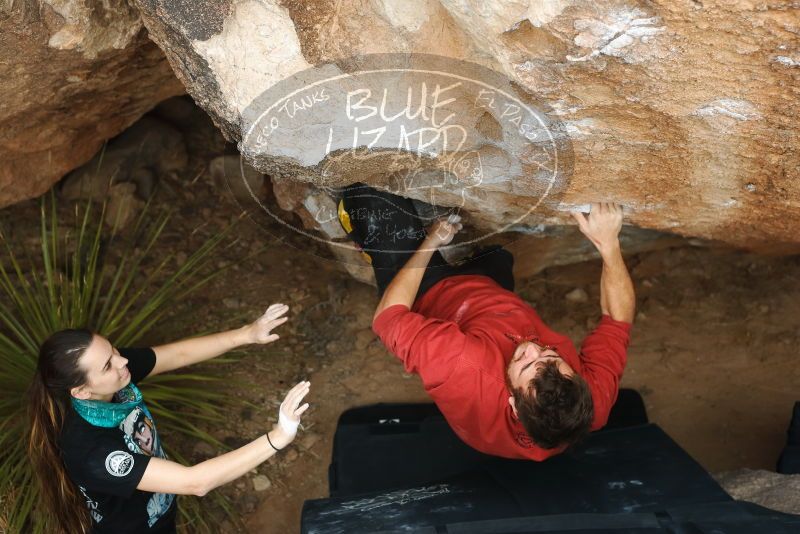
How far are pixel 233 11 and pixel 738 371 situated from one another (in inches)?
95.8

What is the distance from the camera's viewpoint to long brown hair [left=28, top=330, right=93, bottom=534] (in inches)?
75.2

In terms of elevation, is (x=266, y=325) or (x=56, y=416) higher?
(x=56, y=416)

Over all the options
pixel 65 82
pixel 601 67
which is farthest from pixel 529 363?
pixel 65 82

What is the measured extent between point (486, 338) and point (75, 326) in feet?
5.21

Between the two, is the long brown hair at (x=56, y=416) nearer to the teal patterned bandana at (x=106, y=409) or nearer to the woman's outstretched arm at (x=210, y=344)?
the teal patterned bandana at (x=106, y=409)

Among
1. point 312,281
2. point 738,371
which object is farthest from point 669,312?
point 312,281

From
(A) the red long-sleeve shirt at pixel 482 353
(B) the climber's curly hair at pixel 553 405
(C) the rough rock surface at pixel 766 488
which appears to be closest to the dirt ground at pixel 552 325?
(C) the rough rock surface at pixel 766 488

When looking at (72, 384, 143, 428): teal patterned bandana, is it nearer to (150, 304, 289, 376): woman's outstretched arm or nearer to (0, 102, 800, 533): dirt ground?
(150, 304, 289, 376): woman's outstretched arm

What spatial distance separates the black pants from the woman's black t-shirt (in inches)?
28.7

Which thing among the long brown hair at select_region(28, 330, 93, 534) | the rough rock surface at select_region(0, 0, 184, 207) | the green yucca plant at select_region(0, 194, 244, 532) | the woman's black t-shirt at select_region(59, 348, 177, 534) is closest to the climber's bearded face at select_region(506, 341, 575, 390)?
the woman's black t-shirt at select_region(59, 348, 177, 534)

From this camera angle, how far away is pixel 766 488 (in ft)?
7.75

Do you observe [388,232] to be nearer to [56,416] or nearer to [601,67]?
[601,67]

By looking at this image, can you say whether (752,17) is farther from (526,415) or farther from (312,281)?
(312,281)

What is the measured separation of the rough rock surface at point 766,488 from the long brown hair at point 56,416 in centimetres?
193
